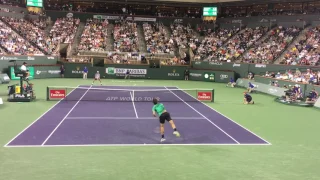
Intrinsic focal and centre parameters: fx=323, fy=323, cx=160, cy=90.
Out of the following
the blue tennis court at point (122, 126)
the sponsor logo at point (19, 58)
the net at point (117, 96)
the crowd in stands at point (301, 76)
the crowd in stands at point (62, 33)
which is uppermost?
the crowd in stands at point (62, 33)

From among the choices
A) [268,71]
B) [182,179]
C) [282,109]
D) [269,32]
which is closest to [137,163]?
[182,179]

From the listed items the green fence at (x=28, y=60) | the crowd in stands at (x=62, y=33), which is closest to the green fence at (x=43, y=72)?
the green fence at (x=28, y=60)

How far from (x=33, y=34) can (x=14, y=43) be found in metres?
5.45

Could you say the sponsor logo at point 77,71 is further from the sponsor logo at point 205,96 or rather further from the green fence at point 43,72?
the sponsor logo at point 205,96

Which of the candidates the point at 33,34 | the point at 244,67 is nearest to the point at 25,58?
the point at 33,34

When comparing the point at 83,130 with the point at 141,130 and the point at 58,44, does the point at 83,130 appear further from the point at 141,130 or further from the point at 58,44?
the point at 58,44

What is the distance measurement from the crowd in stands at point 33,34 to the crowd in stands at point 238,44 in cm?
2240

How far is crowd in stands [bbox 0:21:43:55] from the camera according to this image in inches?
1514

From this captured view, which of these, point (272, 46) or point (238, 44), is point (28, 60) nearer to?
point (238, 44)

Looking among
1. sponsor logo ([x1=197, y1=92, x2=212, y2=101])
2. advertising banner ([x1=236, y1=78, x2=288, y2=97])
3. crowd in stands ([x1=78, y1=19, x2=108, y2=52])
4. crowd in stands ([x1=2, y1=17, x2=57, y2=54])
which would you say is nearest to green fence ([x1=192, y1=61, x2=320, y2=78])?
advertising banner ([x1=236, y1=78, x2=288, y2=97])

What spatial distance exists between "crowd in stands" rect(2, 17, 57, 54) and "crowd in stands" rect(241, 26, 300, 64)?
86.1 ft

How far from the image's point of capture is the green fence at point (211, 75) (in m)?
40.5

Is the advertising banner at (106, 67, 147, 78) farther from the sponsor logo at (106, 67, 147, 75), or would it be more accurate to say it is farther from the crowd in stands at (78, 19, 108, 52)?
the crowd in stands at (78, 19, 108, 52)

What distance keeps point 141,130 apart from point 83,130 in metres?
2.57
